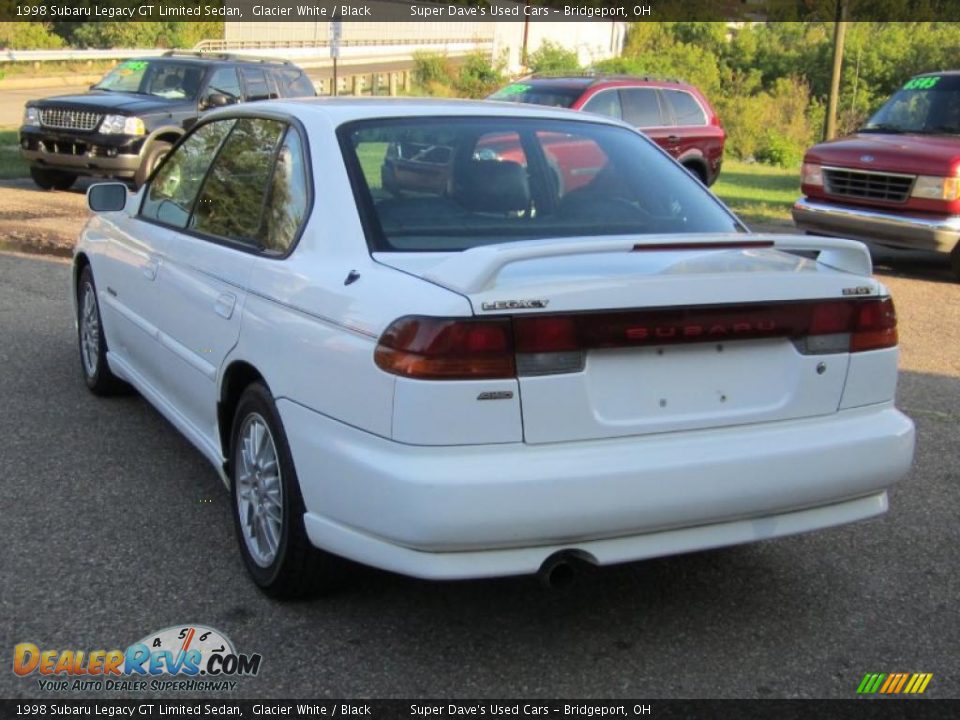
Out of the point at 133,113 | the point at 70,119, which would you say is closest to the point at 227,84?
the point at 133,113

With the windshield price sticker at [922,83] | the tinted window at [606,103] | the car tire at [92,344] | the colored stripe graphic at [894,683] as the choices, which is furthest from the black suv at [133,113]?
the colored stripe graphic at [894,683]

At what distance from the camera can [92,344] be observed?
6.07m

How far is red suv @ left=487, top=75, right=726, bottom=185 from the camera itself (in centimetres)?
1393

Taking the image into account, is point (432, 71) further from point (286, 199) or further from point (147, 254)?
point (286, 199)

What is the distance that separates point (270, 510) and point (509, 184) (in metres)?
1.43

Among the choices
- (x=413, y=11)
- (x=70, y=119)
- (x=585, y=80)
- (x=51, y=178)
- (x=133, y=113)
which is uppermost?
(x=413, y=11)

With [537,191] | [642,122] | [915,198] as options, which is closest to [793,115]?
[642,122]

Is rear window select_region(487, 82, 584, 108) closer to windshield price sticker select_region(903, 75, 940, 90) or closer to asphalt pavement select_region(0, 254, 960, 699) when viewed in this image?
windshield price sticker select_region(903, 75, 940, 90)

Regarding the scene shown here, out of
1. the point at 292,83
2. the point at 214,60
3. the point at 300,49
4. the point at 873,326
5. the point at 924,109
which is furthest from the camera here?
the point at 300,49

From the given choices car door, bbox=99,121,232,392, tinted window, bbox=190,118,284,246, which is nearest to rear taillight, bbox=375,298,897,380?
tinted window, bbox=190,118,284,246

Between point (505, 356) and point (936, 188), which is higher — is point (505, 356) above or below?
above

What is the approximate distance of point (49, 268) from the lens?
9914mm

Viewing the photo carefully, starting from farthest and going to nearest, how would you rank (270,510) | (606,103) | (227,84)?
1. (227,84)
2. (606,103)
3. (270,510)
